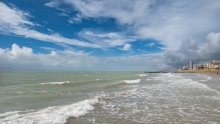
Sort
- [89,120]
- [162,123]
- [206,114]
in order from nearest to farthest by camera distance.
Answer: [162,123] → [89,120] → [206,114]

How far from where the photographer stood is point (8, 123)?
28.2 feet

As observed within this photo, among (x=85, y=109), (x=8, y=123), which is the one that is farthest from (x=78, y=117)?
(x=8, y=123)

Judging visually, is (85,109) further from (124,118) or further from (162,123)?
(162,123)

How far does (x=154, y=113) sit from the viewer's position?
10.2m

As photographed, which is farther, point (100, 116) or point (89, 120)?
point (100, 116)

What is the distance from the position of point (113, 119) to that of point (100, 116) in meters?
1.02

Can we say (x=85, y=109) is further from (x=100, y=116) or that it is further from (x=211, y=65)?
(x=211, y=65)

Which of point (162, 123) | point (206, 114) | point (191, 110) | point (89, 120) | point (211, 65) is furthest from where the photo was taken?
point (211, 65)

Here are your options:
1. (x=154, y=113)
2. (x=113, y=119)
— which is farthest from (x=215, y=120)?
(x=113, y=119)

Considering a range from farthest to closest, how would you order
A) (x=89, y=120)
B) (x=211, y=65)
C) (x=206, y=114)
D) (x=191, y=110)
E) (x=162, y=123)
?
(x=211, y=65), (x=191, y=110), (x=206, y=114), (x=89, y=120), (x=162, y=123)

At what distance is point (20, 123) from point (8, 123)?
67cm

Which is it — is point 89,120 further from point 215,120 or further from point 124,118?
point 215,120

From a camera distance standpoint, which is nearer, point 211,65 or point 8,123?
point 8,123

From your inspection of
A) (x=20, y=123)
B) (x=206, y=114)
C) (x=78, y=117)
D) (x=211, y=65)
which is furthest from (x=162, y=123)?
(x=211, y=65)
